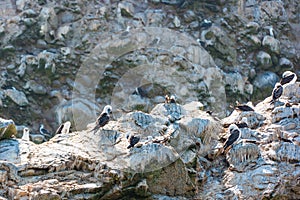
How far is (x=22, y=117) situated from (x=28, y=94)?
62.6 inches

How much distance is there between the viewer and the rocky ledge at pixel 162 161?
10.9m

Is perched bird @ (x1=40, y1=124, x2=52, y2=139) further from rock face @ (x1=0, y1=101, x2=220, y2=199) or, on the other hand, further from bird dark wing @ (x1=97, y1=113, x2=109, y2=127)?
rock face @ (x1=0, y1=101, x2=220, y2=199)

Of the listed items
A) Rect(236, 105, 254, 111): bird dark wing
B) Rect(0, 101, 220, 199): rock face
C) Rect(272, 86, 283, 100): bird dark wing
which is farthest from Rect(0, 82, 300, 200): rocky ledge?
Rect(272, 86, 283, 100): bird dark wing

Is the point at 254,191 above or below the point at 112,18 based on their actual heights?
below

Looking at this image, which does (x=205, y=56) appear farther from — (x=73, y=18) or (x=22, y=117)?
(x=22, y=117)

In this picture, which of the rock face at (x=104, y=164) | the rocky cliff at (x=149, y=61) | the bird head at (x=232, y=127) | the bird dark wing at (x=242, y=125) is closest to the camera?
the rock face at (x=104, y=164)

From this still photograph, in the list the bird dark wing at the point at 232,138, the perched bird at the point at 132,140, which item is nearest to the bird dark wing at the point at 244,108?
the bird dark wing at the point at 232,138

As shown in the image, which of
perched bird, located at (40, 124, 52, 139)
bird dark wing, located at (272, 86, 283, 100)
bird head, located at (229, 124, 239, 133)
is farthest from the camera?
perched bird, located at (40, 124, 52, 139)

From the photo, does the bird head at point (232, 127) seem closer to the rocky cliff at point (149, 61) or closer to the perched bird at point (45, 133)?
the rocky cliff at point (149, 61)

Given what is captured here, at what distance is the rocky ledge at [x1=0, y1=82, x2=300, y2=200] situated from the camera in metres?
10.9

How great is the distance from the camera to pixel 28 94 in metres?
26.0

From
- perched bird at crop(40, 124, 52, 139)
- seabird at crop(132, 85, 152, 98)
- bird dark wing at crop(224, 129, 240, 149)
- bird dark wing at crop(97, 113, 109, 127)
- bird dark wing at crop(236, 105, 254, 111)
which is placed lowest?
perched bird at crop(40, 124, 52, 139)

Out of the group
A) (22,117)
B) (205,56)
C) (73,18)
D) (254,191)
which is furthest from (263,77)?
(254,191)

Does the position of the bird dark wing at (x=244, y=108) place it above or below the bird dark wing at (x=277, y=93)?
below
